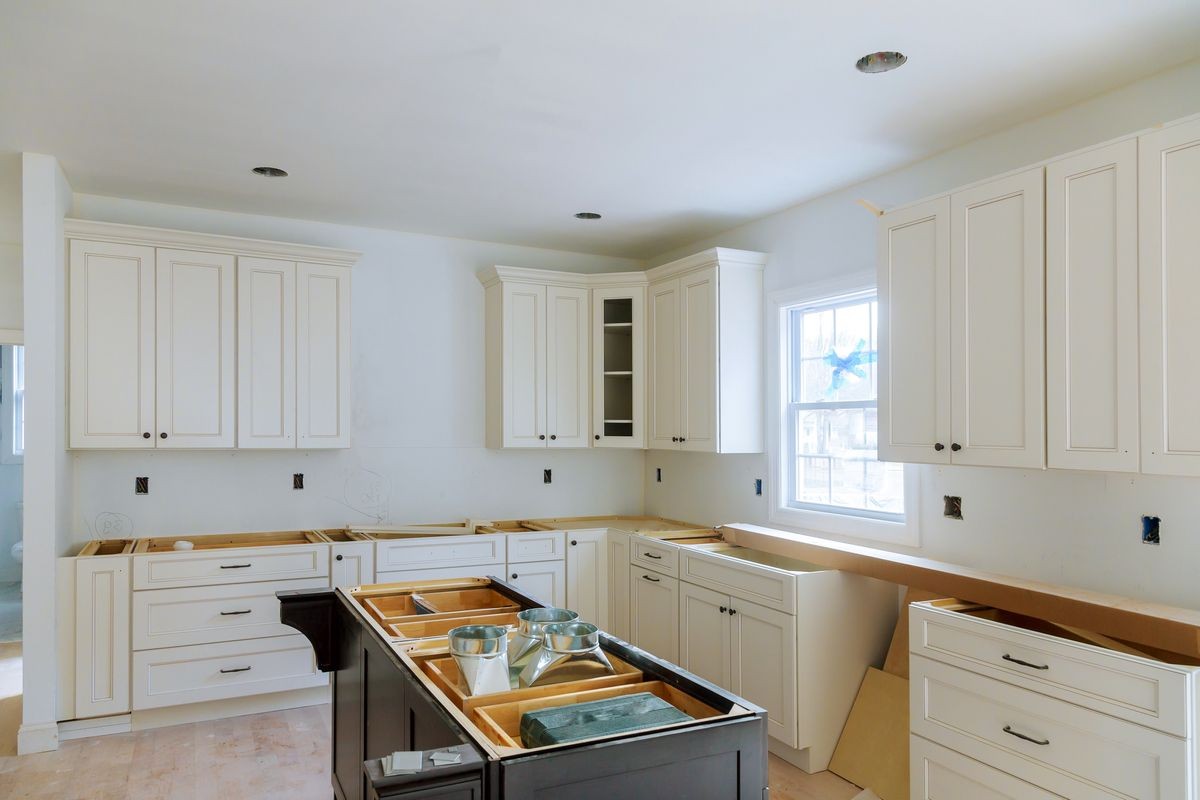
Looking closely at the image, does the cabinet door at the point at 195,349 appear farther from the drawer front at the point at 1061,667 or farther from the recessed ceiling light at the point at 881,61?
the drawer front at the point at 1061,667

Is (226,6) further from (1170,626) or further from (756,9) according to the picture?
(1170,626)

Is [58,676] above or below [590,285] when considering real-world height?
below

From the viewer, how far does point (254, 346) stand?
14.6ft

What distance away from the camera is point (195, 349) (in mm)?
4328

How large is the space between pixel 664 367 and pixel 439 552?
1.80 meters

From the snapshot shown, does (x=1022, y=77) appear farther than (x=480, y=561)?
No

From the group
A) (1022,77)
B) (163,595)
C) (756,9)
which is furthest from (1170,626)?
(163,595)

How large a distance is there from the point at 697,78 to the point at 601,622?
11.3 feet

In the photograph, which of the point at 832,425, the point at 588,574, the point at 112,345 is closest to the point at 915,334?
the point at 832,425

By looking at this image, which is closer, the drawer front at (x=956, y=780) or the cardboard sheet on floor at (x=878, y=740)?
the drawer front at (x=956, y=780)

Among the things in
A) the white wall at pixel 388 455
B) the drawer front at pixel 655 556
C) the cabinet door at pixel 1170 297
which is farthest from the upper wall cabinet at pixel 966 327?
the white wall at pixel 388 455

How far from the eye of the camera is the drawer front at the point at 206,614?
3984 millimetres

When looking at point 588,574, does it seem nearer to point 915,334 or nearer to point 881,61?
point 915,334

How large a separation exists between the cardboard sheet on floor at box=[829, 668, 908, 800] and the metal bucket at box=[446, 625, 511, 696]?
2116mm
